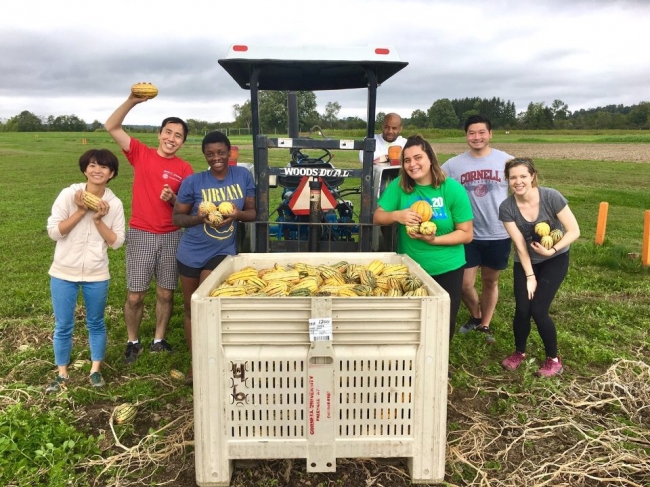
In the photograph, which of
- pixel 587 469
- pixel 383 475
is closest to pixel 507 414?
pixel 587 469

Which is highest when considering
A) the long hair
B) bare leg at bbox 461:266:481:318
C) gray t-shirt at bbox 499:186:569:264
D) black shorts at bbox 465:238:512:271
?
the long hair

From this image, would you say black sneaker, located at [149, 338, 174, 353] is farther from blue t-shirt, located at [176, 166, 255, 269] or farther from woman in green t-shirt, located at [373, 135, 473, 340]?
woman in green t-shirt, located at [373, 135, 473, 340]

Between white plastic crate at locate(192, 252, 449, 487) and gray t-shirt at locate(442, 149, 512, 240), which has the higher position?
gray t-shirt at locate(442, 149, 512, 240)

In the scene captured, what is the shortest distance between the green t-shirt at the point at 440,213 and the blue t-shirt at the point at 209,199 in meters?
1.18

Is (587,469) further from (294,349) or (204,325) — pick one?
(204,325)

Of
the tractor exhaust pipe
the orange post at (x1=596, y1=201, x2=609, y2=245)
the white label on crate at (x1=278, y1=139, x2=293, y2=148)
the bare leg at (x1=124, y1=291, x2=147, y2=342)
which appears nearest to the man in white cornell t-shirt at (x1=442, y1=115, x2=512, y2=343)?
the white label on crate at (x1=278, y1=139, x2=293, y2=148)

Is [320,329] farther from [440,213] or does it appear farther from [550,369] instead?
[550,369]

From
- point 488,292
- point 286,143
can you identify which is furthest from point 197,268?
point 488,292

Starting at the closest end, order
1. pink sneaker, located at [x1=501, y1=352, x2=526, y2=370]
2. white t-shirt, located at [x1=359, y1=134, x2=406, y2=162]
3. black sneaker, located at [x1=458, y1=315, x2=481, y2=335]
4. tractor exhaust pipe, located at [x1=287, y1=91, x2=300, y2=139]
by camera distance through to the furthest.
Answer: pink sneaker, located at [x1=501, y1=352, x2=526, y2=370], black sneaker, located at [x1=458, y1=315, x2=481, y2=335], tractor exhaust pipe, located at [x1=287, y1=91, x2=300, y2=139], white t-shirt, located at [x1=359, y1=134, x2=406, y2=162]

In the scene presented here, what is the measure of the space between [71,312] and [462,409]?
10.2 feet

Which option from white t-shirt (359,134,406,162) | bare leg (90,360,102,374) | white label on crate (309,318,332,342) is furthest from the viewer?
white t-shirt (359,134,406,162)

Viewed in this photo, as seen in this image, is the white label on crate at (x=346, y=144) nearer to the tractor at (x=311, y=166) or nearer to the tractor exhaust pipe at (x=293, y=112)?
the tractor at (x=311, y=166)

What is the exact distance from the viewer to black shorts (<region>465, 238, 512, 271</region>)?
495 cm

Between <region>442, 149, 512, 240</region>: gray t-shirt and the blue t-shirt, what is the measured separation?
202cm
